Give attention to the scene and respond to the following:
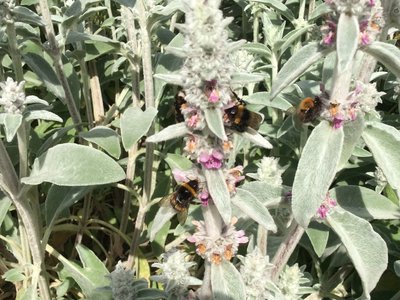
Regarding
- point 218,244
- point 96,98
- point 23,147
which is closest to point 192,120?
point 218,244

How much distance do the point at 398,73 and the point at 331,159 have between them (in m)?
0.37

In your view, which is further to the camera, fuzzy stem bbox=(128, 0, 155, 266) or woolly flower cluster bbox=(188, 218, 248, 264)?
fuzzy stem bbox=(128, 0, 155, 266)

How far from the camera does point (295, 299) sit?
2172 mm

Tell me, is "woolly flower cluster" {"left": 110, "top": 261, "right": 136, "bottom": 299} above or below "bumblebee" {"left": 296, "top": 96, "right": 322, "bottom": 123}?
below

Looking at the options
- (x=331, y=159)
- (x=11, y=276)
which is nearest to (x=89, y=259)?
(x=11, y=276)

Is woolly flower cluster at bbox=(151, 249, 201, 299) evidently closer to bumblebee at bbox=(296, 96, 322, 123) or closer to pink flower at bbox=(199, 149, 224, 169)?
pink flower at bbox=(199, 149, 224, 169)

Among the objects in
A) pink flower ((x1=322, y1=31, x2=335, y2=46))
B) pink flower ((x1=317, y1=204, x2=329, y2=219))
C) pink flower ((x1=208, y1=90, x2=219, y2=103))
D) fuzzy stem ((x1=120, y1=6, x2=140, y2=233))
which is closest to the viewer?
pink flower ((x1=208, y1=90, x2=219, y2=103))

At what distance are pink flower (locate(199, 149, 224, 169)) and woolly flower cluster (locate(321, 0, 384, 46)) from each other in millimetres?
532

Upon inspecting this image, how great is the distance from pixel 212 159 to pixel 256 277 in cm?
55

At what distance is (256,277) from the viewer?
1.90m

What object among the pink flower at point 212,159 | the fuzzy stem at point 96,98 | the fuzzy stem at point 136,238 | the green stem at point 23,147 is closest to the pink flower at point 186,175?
the pink flower at point 212,159

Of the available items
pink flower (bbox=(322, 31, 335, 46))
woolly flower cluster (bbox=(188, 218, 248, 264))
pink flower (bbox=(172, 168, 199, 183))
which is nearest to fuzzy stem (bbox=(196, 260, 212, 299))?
woolly flower cluster (bbox=(188, 218, 248, 264))

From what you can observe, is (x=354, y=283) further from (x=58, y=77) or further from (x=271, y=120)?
(x=58, y=77)

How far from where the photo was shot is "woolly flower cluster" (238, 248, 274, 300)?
1.90 metres
